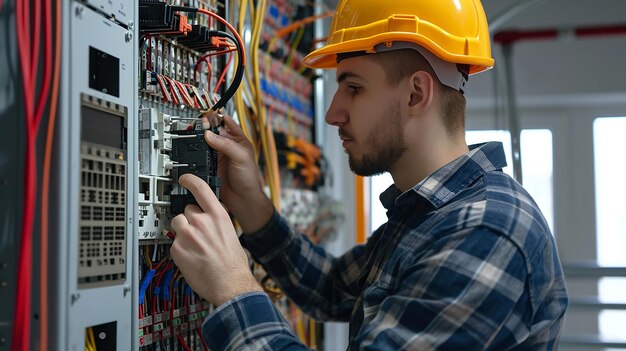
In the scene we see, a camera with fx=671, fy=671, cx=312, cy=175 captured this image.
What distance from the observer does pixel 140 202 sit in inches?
48.7

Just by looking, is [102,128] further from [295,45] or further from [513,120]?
[513,120]

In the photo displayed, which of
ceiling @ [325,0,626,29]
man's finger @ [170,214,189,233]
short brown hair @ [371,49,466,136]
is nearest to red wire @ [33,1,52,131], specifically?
man's finger @ [170,214,189,233]

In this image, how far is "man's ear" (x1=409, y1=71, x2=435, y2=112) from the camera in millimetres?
1303

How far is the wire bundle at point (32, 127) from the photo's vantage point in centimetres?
90

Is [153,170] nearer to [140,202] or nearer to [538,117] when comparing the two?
[140,202]

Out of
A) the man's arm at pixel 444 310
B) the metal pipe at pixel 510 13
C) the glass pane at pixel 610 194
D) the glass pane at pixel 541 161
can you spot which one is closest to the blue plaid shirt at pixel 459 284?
the man's arm at pixel 444 310

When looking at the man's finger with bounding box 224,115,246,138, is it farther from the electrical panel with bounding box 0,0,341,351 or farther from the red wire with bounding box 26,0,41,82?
the red wire with bounding box 26,0,41,82

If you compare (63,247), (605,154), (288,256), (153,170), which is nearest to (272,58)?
(288,256)

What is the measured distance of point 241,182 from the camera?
152cm

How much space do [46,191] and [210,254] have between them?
32cm

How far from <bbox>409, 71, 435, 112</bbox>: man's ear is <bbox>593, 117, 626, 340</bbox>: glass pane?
2.54m

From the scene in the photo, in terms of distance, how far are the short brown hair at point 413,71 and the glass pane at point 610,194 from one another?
2.46 m

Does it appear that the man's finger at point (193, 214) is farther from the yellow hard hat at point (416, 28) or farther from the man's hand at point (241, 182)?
the yellow hard hat at point (416, 28)

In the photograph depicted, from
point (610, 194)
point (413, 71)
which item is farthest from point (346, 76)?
point (610, 194)
